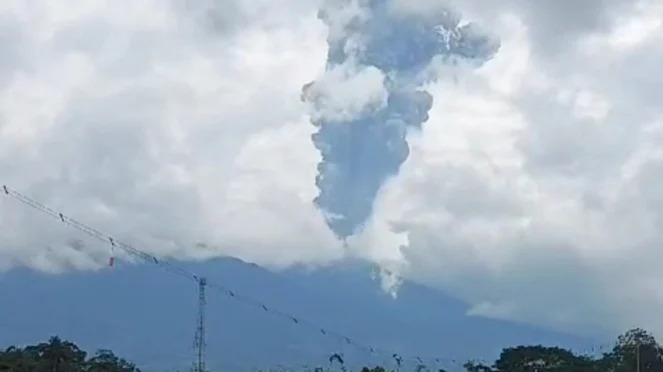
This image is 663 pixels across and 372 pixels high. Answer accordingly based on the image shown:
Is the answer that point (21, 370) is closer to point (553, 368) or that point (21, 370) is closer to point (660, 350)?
point (553, 368)

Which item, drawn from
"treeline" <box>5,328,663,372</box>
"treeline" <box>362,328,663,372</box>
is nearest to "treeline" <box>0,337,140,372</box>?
"treeline" <box>5,328,663,372</box>

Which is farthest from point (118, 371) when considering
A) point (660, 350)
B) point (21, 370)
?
point (660, 350)

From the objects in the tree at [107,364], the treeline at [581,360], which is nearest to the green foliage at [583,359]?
the treeline at [581,360]

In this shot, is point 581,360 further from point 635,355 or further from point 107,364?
point 107,364

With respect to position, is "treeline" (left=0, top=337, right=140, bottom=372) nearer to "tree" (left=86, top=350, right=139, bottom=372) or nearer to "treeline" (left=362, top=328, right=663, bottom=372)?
"tree" (left=86, top=350, right=139, bottom=372)

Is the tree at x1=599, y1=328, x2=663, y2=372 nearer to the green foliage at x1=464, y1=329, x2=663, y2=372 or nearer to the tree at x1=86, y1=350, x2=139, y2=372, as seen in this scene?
the green foliage at x1=464, y1=329, x2=663, y2=372

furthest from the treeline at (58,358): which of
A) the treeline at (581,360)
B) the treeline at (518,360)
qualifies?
the treeline at (581,360)

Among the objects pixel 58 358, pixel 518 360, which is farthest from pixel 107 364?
pixel 518 360

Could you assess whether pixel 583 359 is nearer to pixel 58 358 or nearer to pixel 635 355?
pixel 635 355

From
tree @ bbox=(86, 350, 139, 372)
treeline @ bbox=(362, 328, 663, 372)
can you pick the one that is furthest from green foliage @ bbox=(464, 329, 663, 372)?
tree @ bbox=(86, 350, 139, 372)

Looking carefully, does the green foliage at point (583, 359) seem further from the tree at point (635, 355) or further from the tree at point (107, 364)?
the tree at point (107, 364)

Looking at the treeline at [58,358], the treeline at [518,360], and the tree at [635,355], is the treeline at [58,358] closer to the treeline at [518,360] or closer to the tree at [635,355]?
the treeline at [518,360]
